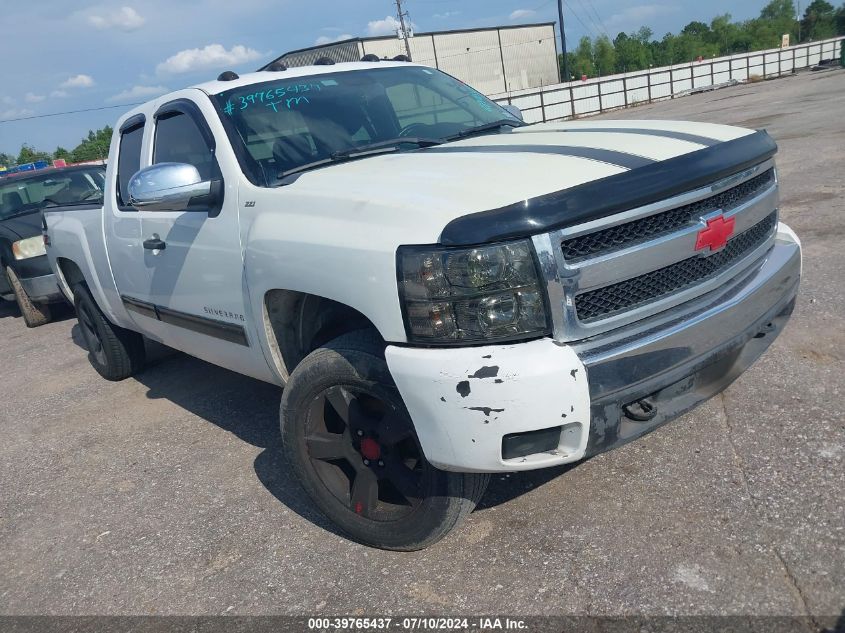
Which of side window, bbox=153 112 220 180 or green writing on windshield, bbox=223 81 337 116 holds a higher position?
green writing on windshield, bbox=223 81 337 116

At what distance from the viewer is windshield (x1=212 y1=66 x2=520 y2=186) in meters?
3.24

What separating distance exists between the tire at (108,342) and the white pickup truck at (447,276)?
1740 millimetres

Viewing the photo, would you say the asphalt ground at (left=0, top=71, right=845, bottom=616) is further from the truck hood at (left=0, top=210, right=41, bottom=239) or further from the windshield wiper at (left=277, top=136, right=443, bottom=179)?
the truck hood at (left=0, top=210, right=41, bottom=239)

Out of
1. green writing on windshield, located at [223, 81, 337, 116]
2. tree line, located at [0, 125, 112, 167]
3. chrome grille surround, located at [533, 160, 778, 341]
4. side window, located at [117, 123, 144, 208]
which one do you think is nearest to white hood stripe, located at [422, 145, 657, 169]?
chrome grille surround, located at [533, 160, 778, 341]

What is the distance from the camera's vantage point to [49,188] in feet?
29.8

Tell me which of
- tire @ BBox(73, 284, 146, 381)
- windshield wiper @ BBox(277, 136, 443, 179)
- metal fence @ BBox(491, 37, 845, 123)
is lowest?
metal fence @ BBox(491, 37, 845, 123)

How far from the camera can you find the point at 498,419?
2.15m

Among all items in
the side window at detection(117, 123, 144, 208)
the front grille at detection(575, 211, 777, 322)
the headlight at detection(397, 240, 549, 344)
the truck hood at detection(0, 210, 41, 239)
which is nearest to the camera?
the headlight at detection(397, 240, 549, 344)

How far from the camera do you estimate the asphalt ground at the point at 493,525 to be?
237cm

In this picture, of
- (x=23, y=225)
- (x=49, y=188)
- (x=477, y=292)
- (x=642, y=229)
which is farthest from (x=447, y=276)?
(x=49, y=188)

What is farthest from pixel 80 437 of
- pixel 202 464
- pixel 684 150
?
pixel 684 150

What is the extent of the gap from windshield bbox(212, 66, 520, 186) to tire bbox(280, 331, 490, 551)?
97 cm

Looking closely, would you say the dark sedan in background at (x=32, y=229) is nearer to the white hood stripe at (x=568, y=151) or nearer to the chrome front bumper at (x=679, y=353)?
the white hood stripe at (x=568, y=151)

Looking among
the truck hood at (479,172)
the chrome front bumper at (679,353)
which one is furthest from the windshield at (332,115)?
the chrome front bumper at (679,353)
